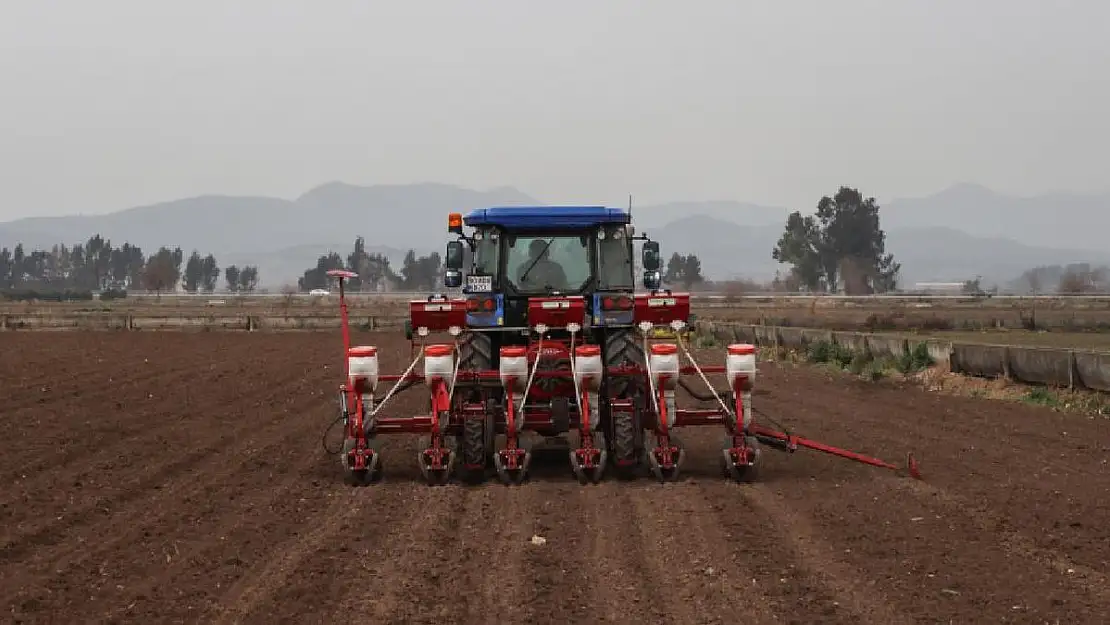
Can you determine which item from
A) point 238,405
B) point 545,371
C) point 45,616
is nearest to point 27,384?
point 238,405

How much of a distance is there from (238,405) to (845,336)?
13.7 metres

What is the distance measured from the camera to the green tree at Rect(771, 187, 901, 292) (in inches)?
4321

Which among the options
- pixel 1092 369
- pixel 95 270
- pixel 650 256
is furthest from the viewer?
pixel 95 270

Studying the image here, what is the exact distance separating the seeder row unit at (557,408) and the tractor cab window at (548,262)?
1004 millimetres

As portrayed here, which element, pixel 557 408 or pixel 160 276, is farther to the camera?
pixel 160 276

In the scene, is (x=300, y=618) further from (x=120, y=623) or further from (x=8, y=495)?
(x=8, y=495)

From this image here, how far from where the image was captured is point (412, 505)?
366 inches

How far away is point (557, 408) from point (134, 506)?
13.1ft

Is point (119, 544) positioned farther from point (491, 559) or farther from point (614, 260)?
point (614, 260)

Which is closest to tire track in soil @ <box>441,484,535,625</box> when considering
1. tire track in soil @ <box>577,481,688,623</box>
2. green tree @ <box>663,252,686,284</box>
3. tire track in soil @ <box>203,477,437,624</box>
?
tire track in soil @ <box>577,481,688,623</box>

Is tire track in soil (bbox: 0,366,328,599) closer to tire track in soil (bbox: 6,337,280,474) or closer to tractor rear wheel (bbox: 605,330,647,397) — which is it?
tire track in soil (bbox: 6,337,280,474)

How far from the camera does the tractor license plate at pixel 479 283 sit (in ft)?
39.4

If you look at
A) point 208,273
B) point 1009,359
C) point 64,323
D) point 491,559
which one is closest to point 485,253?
point 491,559

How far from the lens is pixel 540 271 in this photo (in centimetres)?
1238
